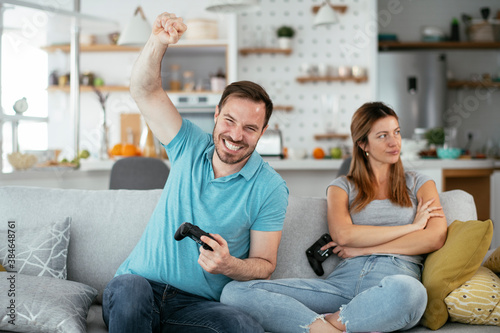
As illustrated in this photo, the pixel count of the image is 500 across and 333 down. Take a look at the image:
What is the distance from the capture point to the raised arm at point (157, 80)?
63.7 inches

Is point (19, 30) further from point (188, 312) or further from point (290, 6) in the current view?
point (290, 6)

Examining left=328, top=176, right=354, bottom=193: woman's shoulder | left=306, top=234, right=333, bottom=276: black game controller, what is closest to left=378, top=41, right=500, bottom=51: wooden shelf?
left=328, top=176, right=354, bottom=193: woman's shoulder

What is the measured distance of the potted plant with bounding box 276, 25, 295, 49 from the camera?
247 inches

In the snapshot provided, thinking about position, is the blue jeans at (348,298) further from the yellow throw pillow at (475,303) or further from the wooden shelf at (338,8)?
the wooden shelf at (338,8)

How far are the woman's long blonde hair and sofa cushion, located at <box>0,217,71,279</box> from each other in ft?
3.63

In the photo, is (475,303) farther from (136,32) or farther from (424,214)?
(136,32)

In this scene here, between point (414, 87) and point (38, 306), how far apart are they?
5.45 metres

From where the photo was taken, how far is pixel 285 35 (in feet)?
20.7

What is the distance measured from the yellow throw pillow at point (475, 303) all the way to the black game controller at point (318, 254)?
0.49m

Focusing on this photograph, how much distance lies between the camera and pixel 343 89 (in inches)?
255

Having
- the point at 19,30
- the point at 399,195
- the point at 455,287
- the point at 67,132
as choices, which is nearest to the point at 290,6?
the point at 67,132

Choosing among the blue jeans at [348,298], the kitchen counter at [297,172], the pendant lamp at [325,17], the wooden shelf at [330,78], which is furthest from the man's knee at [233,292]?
the wooden shelf at [330,78]

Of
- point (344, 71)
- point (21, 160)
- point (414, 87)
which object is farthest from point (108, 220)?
point (414, 87)

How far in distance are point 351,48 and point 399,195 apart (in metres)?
4.68
